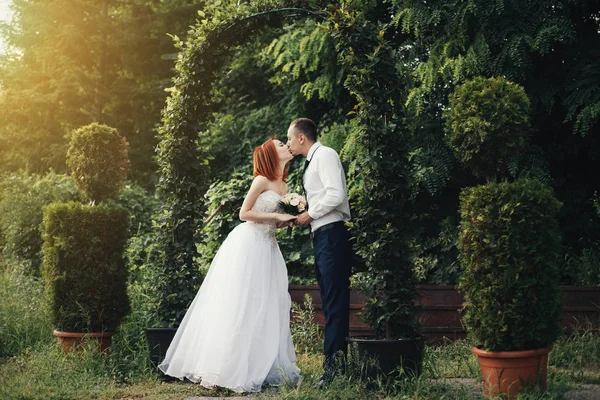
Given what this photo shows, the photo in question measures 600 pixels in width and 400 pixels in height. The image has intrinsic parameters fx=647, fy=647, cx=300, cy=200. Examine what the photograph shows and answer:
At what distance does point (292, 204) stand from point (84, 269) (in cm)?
224

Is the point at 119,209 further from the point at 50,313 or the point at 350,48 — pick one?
the point at 350,48

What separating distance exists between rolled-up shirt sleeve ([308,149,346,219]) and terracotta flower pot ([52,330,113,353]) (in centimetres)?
260

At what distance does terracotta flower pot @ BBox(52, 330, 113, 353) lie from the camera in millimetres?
6367

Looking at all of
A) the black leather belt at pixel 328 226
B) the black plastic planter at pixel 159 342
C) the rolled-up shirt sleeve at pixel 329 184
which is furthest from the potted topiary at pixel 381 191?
the black plastic planter at pixel 159 342

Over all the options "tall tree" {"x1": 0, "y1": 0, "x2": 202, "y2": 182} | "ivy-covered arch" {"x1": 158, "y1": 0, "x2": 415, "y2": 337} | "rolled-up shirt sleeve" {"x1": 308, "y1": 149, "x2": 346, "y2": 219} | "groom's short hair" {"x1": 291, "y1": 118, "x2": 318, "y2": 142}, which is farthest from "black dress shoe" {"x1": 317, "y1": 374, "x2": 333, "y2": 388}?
"tall tree" {"x1": 0, "y1": 0, "x2": 202, "y2": 182}

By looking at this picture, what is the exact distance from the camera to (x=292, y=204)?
19.5 ft

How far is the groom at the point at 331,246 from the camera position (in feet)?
17.5

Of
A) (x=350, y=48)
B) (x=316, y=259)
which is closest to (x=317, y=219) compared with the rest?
(x=316, y=259)

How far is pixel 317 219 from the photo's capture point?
5465mm

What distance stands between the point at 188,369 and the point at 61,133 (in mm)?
14572

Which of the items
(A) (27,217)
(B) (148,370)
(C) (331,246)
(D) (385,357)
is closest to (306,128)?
(C) (331,246)

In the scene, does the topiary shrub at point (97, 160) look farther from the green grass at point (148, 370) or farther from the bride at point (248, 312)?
the bride at point (248, 312)

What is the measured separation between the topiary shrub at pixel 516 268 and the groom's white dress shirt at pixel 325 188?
1172 millimetres

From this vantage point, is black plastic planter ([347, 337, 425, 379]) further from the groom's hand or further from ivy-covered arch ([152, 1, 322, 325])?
ivy-covered arch ([152, 1, 322, 325])
